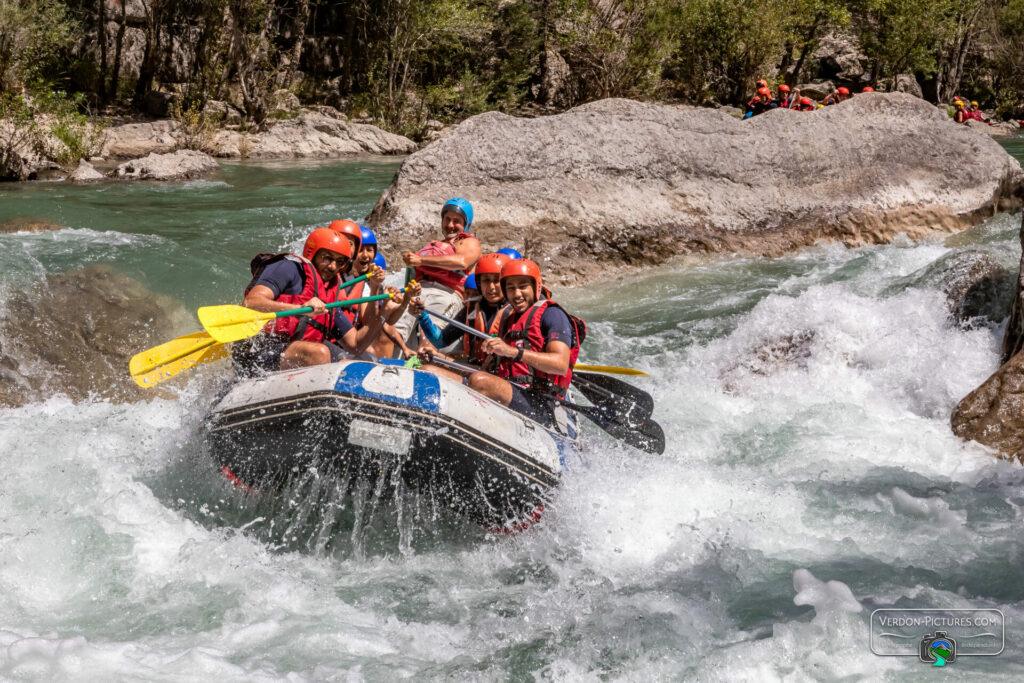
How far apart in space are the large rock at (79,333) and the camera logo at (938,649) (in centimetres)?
479

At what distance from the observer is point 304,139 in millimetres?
18484

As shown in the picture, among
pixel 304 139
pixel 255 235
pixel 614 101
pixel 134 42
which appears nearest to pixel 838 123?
pixel 614 101

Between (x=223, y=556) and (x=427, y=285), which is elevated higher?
(x=427, y=285)

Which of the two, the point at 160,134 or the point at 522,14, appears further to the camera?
the point at 522,14

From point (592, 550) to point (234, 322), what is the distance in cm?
192

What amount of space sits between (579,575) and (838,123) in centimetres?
733

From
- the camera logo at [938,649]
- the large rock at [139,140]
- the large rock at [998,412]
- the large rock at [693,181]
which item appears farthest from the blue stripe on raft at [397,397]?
the large rock at [139,140]

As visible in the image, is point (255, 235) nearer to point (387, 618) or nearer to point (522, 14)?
point (387, 618)

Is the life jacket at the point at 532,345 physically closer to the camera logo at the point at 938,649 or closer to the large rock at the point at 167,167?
the camera logo at the point at 938,649

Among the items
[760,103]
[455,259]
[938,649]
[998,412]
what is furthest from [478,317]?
[760,103]

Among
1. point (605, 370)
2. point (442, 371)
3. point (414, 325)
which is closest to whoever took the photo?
point (442, 371)

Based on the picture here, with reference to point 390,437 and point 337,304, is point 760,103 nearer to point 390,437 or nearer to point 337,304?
point 337,304

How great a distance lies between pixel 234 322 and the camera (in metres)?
4.50

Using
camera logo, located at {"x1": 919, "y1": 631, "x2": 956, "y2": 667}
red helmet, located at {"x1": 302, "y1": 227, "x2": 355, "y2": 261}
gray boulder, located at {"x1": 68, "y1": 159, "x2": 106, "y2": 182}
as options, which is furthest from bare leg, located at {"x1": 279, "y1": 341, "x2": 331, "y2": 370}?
gray boulder, located at {"x1": 68, "y1": 159, "x2": 106, "y2": 182}
